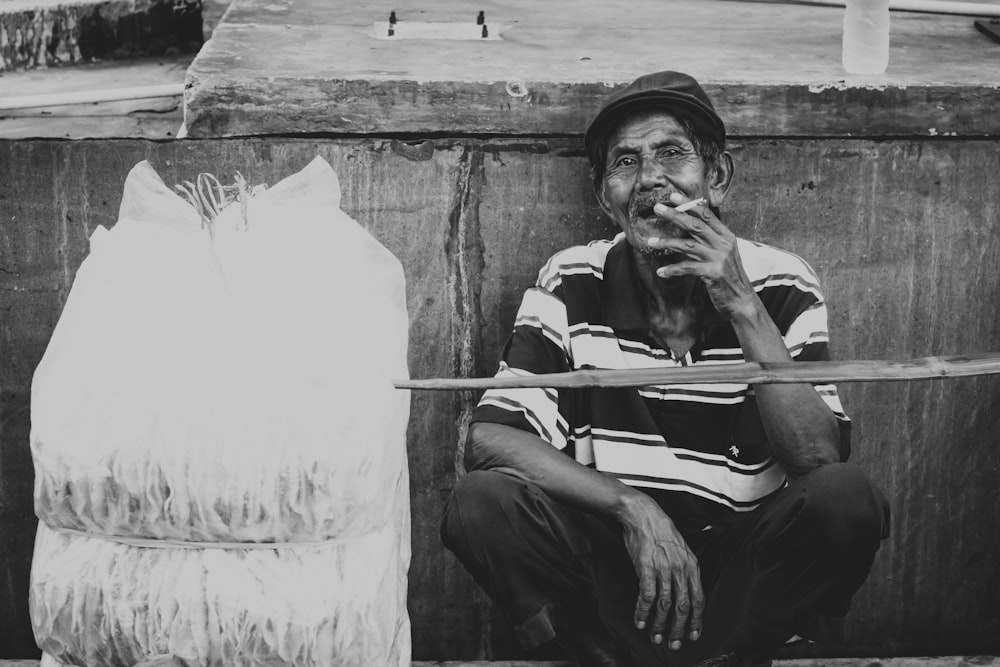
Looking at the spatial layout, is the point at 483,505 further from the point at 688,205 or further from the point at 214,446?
the point at 688,205

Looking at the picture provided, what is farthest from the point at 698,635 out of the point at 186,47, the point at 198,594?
the point at 186,47

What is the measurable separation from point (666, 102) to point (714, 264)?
410 mm

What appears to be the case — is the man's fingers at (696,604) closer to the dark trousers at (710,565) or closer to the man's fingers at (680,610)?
the man's fingers at (680,610)

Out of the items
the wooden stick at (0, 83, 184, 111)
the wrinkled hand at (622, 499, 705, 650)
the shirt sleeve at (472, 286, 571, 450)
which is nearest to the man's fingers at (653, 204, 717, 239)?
the shirt sleeve at (472, 286, 571, 450)

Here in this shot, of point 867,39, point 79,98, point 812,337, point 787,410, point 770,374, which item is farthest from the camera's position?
point 79,98

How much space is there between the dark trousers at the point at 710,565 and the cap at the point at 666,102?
816mm

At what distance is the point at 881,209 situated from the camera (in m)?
3.00

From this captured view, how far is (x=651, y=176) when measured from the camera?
2.56 metres

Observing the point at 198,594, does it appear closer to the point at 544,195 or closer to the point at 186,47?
the point at 544,195

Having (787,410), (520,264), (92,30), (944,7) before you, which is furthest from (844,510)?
(92,30)

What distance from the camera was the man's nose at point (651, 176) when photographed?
2.56 m

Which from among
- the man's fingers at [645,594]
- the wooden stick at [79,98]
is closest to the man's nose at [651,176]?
the man's fingers at [645,594]

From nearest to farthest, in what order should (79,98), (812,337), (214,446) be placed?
(214,446) < (812,337) < (79,98)

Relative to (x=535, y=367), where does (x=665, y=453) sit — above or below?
below
